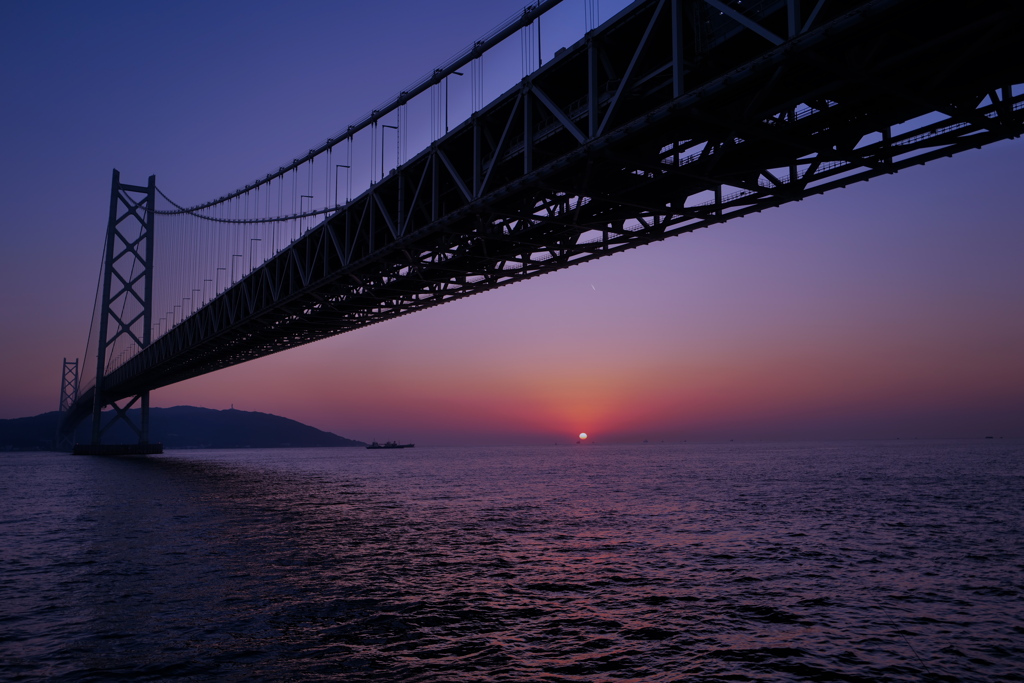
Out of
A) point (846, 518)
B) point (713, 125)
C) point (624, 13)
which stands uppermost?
point (624, 13)

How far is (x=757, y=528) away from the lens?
23547mm

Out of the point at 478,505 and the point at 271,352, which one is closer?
the point at 478,505

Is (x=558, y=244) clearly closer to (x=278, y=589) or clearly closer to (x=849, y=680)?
(x=278, y=589)

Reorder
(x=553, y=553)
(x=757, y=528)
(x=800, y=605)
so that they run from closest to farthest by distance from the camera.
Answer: (x=800, y=605) < (x=553, y=553) < (x=757, y=528)

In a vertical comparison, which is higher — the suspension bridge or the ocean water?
the suspension bridge

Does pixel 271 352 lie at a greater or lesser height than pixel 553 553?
greater

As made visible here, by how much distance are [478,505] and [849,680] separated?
25.1m

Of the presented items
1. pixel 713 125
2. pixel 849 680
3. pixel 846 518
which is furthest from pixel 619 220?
pixel 849 680

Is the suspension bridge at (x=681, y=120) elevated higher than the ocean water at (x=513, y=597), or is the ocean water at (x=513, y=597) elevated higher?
the suspension bridge at (x=681, y=120)

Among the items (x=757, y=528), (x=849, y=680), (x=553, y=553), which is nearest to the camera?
(x=849, y=680)

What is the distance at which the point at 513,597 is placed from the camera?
43.0 feet

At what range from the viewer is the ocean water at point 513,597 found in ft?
30.6

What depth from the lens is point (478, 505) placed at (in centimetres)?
3303

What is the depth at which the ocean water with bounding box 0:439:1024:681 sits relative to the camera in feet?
30.6
